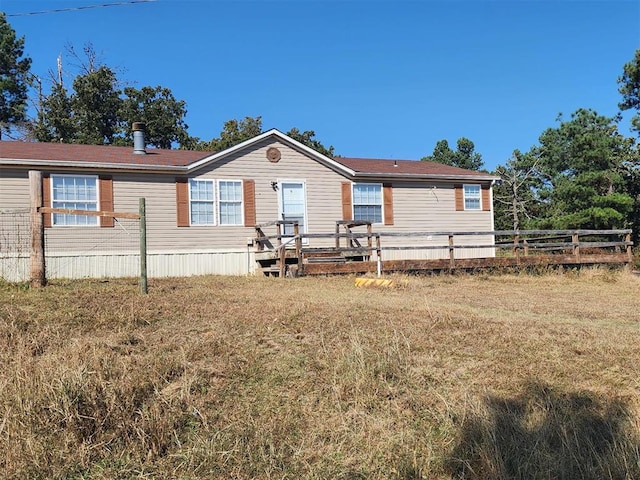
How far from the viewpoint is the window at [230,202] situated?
15.2 m

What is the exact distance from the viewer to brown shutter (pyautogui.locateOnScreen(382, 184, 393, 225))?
17.2m

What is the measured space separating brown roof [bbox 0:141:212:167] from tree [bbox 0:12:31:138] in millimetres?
20404

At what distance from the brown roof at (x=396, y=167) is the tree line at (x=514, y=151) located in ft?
20.8

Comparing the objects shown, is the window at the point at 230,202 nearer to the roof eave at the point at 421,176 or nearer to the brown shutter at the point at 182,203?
the brown shutter at the point at 182,203

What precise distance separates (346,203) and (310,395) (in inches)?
502

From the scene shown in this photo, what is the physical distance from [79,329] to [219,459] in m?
2.95

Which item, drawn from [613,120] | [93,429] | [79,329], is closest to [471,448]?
[93,429]

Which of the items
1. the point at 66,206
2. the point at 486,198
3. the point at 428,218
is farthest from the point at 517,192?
the point at 66,206

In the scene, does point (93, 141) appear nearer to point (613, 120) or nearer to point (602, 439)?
point (613, 120)

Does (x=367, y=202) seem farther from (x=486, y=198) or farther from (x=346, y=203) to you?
(x=486, y=198)

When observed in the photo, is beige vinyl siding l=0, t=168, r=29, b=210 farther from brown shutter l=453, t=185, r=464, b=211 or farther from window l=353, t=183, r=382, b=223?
brown shutter l=453, t=185, r=464, b=211

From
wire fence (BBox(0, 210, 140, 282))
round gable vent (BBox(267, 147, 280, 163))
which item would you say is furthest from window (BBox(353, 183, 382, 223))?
wire fence (BBox(0, 210, 140, 282))

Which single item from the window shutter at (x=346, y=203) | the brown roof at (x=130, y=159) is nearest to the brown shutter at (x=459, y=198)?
the brown roof at (x=130, y=159)

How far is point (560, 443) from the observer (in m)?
3.54
